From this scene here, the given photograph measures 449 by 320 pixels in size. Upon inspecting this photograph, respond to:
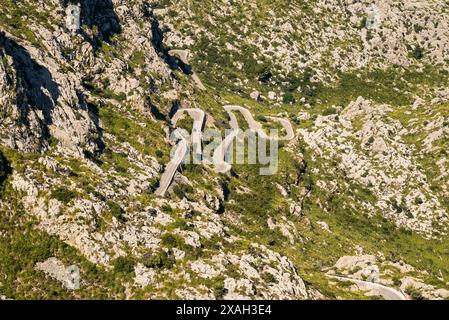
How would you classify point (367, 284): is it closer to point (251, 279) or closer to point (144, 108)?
point (251, 279)

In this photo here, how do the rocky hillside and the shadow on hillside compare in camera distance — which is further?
the shadow on hillside

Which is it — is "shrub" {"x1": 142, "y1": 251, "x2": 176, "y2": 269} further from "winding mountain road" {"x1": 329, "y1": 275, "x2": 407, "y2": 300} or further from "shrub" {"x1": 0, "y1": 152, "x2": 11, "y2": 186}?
"winding mountain road" {"x1": 329, "y1": 275, "x2": 407, "y2": 300}

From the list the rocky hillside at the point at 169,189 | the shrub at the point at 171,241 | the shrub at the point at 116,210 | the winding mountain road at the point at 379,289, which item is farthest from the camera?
the winding mountain road at the point at 379,289

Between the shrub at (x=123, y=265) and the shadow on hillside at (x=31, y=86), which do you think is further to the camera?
the shadow on hillside at (x=31, y=86)

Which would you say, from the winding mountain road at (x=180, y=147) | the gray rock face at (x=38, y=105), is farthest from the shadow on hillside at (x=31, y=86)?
the winding mountain road at (x=180, y=147)

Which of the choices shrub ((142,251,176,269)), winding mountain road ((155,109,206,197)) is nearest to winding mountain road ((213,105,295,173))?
winding mountain road ((155,109,206,197))

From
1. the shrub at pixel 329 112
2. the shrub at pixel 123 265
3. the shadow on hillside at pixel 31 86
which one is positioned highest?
the shadow on hillside at pixel 31 86

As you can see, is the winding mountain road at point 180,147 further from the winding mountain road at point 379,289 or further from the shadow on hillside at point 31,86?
the winding mountain road at point 379,289

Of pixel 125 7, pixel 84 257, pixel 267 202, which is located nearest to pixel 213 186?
pixel 267 202

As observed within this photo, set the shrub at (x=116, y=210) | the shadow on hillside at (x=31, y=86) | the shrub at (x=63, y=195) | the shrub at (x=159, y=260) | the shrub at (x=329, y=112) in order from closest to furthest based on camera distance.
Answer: the shrub at (x=159, y=260), the shrub at (x=63, y=195), the shrub at (x=116, y=210), the shadow on hillside at (x=31, y=86), the shrub at (x=329, y=112)

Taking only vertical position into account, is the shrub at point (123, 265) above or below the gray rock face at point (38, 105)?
below
